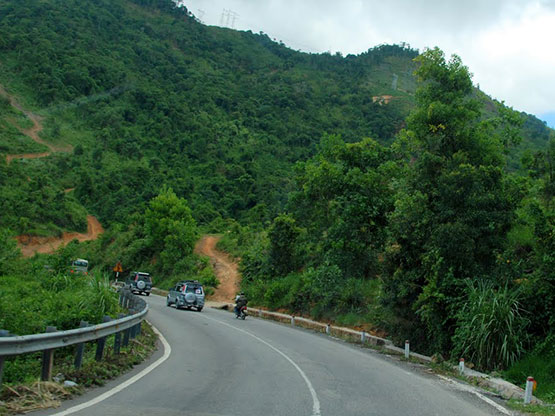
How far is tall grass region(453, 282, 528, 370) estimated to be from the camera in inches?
542

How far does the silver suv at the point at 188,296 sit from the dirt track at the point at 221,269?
11915 millimetres

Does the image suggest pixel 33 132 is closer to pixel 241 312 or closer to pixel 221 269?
pixel 221 269

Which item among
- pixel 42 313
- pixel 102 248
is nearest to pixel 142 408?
pixel 42 313

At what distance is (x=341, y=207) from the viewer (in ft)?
84.9

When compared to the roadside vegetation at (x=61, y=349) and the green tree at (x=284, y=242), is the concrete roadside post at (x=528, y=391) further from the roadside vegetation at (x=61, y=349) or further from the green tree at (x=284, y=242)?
the green tree at (x=284, y=242)

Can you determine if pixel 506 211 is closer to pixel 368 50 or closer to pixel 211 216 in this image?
pixel 211 216

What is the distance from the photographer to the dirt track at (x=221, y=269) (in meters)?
46.7

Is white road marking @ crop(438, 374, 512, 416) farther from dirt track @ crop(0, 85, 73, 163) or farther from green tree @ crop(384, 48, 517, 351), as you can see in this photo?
dirt track @ crop(0, 85, 73, 163)

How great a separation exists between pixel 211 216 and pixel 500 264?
65.2 m

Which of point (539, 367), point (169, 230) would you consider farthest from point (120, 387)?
point (169, 230)

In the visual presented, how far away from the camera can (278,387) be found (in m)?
9.69

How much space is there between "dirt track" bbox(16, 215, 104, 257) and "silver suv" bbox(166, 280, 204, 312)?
31.4 meters

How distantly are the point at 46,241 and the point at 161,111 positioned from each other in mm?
47508

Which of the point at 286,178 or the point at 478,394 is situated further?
the point at 286,178
